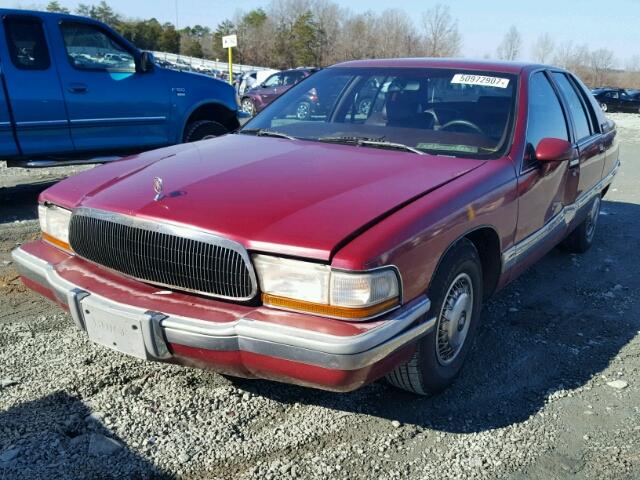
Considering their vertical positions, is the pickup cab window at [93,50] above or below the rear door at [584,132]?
above

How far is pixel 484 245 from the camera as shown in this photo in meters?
3.12

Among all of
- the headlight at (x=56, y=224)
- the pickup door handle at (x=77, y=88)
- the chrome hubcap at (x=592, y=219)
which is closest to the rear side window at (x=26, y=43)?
the pickup door handle at (x=77, y=88)

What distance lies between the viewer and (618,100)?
30469 mm

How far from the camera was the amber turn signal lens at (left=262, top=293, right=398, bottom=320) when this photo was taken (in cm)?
220

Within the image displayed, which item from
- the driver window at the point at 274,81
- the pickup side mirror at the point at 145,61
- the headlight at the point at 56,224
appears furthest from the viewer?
the driver window at the point at 274,81

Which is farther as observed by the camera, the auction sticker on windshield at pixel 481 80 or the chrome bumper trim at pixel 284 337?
the auction sticker on windshield at pixel 481 80

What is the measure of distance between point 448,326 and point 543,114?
1.74 meters

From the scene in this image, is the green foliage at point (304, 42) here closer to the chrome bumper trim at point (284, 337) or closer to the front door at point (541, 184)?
the front door at point (541, 184)

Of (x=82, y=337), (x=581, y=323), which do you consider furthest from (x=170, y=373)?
(x=581, y=323)

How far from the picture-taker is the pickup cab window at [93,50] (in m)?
6.39

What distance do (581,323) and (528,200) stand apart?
1044mm

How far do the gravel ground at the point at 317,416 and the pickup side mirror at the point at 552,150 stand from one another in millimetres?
1094

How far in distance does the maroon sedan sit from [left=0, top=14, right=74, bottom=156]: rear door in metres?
3.35

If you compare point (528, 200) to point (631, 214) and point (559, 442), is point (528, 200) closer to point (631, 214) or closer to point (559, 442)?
point (559, 442)
